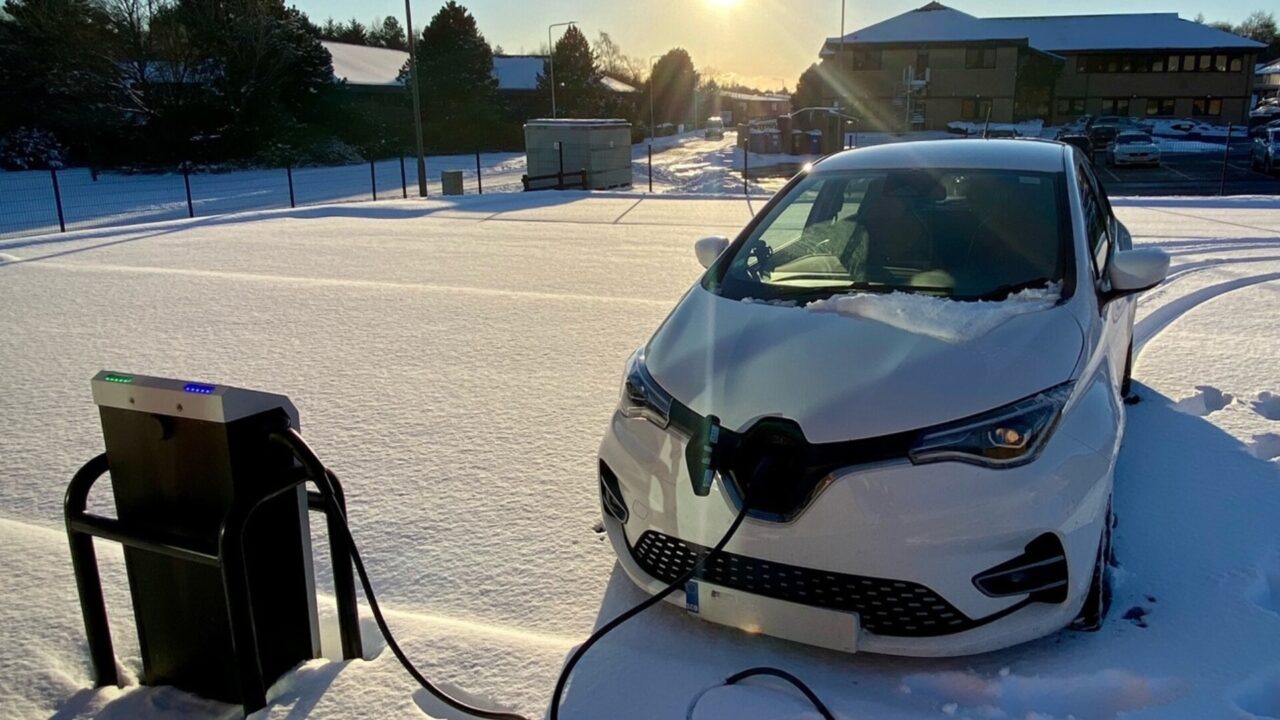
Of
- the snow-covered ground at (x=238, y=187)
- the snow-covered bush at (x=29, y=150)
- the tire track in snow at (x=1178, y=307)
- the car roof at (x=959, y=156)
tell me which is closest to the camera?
the car roof at (x=959, y=156)

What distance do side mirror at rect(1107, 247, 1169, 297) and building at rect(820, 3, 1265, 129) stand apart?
53.2 m

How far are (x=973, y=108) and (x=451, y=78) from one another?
32.0 meters

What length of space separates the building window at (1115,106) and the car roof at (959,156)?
211ft

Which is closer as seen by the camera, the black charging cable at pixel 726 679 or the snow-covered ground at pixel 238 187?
the black charging cable at pixel 726 679

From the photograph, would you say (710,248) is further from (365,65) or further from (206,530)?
(365,65)

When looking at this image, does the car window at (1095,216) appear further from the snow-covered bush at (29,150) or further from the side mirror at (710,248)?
the snow-covered bush at (29,150)

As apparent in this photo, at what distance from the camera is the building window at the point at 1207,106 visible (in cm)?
5919

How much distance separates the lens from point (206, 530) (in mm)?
2340

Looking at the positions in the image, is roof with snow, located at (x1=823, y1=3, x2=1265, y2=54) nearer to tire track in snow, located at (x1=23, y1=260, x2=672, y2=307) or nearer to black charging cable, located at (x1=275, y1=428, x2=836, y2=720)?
tire track in snow, located at (x1=23, y1=260, x2=672, y2=307)

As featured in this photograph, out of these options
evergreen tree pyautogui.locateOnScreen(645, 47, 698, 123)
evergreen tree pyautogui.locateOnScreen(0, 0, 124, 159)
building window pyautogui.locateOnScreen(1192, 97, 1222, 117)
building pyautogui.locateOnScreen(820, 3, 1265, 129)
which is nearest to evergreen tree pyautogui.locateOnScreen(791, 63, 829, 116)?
building pyautogui.locateOnScreen(820, 3, 1265, 129)

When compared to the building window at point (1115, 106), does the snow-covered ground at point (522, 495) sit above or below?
below

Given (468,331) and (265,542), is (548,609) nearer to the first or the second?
(265,542)

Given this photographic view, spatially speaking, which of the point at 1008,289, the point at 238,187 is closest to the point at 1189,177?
the point at 238,187

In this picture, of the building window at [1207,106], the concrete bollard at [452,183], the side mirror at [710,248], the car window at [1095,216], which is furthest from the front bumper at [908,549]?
the building window at [1207,106]
